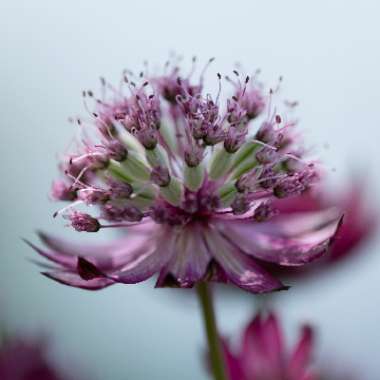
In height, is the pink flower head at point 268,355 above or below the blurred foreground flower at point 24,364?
above

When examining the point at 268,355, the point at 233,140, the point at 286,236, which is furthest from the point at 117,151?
the point at 268,355

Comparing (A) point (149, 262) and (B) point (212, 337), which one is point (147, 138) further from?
(B) point (212, 337)

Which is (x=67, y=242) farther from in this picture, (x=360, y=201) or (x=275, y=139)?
(x=360, y=201)

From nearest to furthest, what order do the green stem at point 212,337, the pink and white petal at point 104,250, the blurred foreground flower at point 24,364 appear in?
1. the green stem at point 212,337
2. the pink and white petal at point 104,250
3. the blurred foreground flower at point 24,364

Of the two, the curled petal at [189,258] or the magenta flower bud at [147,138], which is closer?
the curled petal at [189,258]

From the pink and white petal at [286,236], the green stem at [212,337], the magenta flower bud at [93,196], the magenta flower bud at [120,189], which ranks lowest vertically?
the green stem at [212,337]

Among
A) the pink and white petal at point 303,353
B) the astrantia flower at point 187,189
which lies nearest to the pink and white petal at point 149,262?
the astrantia flower at point 187,189

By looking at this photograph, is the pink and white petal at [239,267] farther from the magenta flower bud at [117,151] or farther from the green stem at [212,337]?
the magenta flower bud at [117,151]

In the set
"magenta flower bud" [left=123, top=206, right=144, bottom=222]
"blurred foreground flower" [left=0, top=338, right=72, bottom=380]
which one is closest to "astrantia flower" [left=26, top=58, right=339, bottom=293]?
"magenta flower bud" [left=123, top=206, right=144, bottom=222]
